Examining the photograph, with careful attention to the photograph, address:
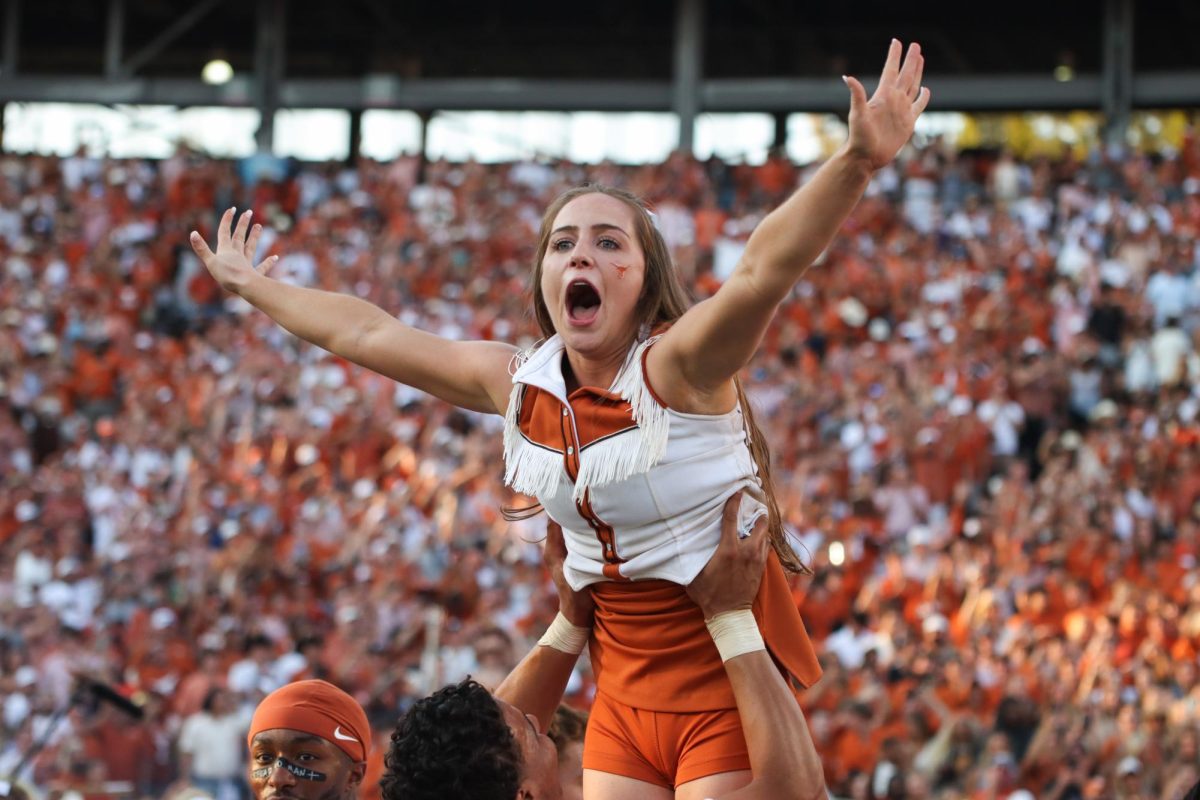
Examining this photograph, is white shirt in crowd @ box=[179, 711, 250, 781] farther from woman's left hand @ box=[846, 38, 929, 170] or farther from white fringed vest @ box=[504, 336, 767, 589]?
woman's left hand @ box=[846, 38, 929, 170]

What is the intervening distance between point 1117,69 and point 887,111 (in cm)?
1970

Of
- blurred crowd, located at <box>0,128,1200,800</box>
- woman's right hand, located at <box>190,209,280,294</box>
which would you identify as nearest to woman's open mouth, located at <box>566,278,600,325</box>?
woman's right hand, located at <box>190,209,280,294</box>

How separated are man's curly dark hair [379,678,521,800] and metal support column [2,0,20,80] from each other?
22.6 m

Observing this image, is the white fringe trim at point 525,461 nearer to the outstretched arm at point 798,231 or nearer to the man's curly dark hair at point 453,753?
the outstretched arm at point 798,231

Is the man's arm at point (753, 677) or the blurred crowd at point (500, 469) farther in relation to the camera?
the blurred crowd at point (500, 469)

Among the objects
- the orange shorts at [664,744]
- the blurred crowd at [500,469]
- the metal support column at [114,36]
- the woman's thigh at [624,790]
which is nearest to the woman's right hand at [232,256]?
the orange shorts at [664,744]

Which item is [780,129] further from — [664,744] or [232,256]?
[664,744]

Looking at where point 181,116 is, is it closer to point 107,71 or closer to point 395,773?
point 107,71

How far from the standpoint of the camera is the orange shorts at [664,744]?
3396mm

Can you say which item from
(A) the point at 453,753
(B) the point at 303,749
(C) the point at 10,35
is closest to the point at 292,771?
(B) the point at 303,749

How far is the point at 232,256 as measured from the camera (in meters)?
3.99

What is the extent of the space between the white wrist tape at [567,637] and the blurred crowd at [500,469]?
17.2 ft

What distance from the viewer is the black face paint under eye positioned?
10.9 feet

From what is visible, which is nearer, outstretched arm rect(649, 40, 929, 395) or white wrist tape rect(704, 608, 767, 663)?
outstretched arm rect(649, 40, 929, 395)
